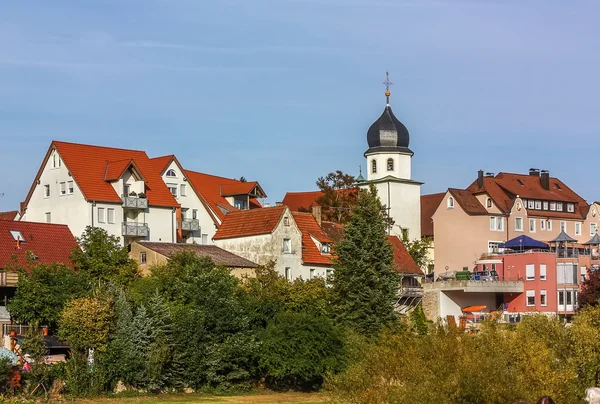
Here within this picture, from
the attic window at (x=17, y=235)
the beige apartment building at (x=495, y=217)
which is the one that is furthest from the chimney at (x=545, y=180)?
the attic window at (x=17, y=235)

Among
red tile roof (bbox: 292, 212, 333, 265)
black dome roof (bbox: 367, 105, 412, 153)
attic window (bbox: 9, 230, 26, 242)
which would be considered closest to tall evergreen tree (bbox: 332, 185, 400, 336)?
red tile roof (bbox: 292, 212, 333, 265)

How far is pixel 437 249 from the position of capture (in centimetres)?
11000

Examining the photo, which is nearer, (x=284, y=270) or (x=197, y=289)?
(x=197, y=289)

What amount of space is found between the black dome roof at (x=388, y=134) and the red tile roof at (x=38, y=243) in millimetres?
47404

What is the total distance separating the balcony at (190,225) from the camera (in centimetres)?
8778

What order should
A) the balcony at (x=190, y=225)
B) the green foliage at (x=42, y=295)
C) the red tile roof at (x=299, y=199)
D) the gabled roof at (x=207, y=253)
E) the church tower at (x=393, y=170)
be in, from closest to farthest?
Result: the green foliage at (x=42, y=295), the gabled roof at (x=207, y=253), the balcony at (x=190, y=225), the church tower at (x=393, y=170), the red tile roof at (x=299, y=199)

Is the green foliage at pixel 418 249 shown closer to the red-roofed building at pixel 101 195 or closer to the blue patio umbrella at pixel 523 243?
the blue patio umbrella at pixel 523 243

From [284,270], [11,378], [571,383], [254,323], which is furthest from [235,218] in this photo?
[571,383]

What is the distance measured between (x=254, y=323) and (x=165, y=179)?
23206mm

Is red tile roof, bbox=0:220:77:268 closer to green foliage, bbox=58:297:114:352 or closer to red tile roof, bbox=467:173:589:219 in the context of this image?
green foliage, bbox=58:297:114:352

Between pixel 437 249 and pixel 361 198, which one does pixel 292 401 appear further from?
pixel 437 249

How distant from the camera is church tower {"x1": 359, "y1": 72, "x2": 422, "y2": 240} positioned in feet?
372

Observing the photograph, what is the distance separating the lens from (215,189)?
97000 mm

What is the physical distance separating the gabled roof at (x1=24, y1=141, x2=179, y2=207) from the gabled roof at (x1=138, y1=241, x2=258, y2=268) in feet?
16.9
